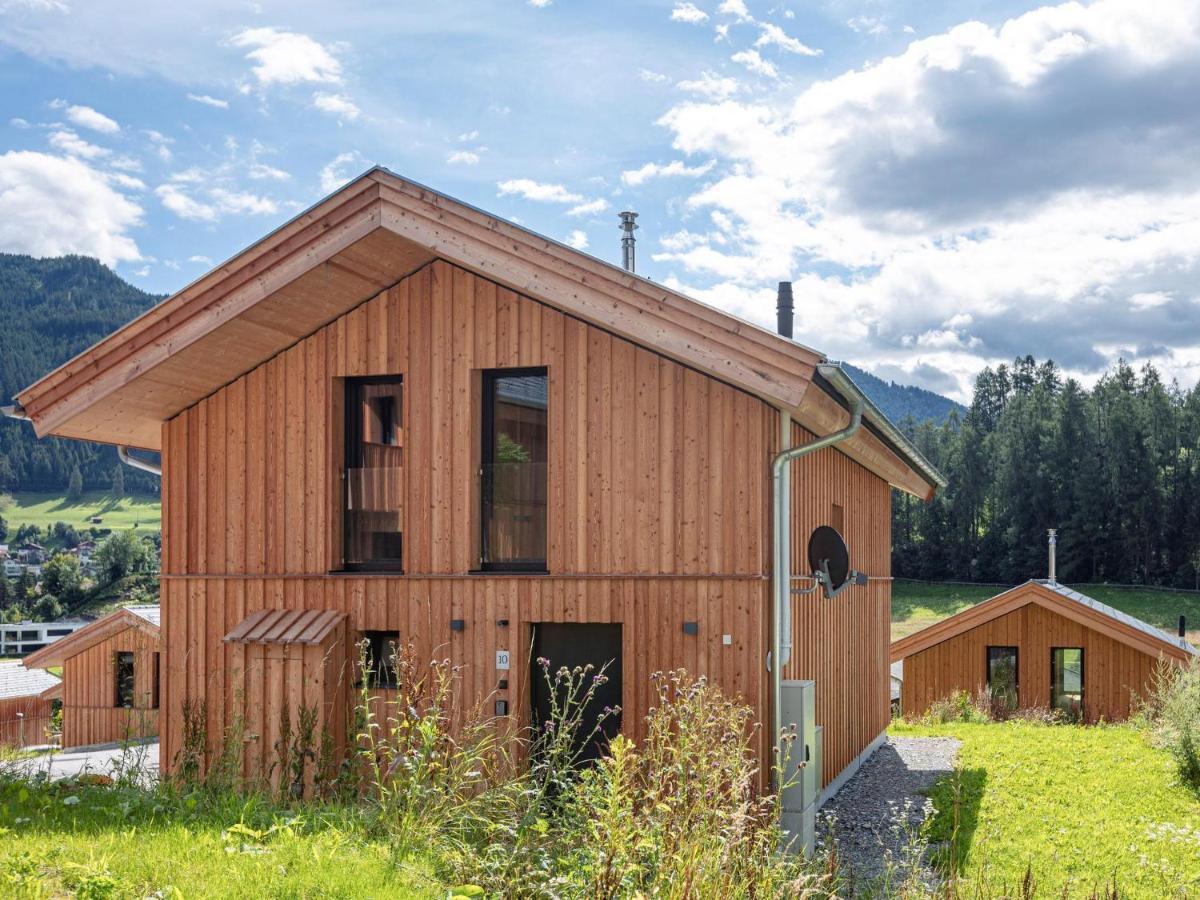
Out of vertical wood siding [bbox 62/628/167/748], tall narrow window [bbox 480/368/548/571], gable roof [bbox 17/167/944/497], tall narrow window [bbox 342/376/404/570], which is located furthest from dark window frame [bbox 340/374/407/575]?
vertical wood siding [bbox 62/628/167/748]

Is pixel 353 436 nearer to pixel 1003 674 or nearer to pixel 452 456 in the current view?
pixel 452 456

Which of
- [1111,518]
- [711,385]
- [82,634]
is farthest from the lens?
[1111,518]

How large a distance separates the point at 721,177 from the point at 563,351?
5033 millimetres

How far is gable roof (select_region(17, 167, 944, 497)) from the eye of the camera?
8664 mm

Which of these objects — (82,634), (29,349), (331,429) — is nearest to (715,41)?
(331,429)

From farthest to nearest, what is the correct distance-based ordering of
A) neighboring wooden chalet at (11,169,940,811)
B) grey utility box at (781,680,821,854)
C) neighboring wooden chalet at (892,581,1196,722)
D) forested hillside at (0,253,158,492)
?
forested hillside at (0,253,158,492)
neighboring wooden chalet at (892,581,1196,722)
neighboring wooden chalet at (11,169,940,811)
grey utility box at (781,680,821,854)

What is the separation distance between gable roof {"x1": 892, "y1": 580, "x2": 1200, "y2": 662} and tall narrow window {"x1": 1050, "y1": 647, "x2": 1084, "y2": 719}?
78 centimetres

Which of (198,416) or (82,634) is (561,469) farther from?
(82,634)

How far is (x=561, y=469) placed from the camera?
31.4ft

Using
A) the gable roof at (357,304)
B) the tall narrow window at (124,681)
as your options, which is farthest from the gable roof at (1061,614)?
the tall narrow window at (124,681)

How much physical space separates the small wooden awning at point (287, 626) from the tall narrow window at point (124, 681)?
18.1 m

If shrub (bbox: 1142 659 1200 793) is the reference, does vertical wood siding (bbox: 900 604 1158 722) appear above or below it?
below

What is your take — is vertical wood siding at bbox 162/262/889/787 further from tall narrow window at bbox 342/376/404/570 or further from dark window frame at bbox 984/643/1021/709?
dark window frame at bbox 984/643/1021/709

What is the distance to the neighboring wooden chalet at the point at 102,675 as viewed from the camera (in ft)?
85.3
